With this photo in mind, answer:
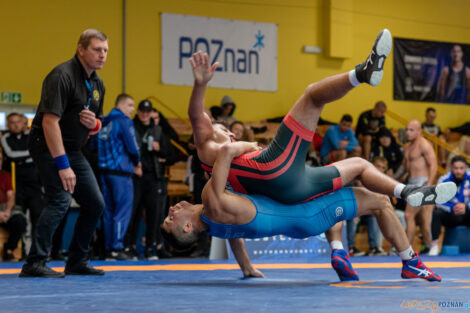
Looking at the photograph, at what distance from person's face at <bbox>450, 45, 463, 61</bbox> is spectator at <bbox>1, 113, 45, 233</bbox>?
844 centimetres

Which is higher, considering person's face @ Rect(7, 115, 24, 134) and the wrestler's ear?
person's face @ Rect(7, 115, 24, 134)

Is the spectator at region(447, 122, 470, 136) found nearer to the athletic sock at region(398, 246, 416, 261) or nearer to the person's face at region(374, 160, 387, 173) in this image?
the person's face at region(374, 160, 387, 173)

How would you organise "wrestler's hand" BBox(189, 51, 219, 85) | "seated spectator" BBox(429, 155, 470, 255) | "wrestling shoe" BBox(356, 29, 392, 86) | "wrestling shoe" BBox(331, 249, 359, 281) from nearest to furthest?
"wrestling shoe" BBox(356, 29, 392, 86) → "wrestler's hand" BBox(189, 51, 219, 85) → "wrestling shoe" BBox(331, 249, 359, 281) → "seated spectator" BBox(429, 155, 470, 255)

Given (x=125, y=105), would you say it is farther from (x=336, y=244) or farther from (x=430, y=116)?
(x=430, y=116)

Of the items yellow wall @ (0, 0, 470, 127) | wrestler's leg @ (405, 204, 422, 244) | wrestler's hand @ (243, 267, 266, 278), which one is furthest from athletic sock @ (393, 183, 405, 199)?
yellow wall @ (0, 0, 470, 127)

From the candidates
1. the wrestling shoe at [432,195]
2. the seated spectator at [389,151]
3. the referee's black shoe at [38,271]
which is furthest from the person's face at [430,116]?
the referee's black shoe at [38,271]

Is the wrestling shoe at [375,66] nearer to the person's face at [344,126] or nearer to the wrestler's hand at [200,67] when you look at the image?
the wrestler's hand at [200,67]

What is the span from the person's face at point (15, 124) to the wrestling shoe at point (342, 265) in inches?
177

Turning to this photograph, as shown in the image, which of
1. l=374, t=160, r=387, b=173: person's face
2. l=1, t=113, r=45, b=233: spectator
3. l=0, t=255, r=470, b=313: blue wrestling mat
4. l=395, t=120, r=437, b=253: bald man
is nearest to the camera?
l=0, t=255, r=470, b=313: blue wrestling mat

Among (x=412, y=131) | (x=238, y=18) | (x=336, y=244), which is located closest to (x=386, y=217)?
(x=336, y=244)

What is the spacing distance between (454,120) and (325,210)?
9.67 m

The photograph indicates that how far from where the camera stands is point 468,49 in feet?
43.9

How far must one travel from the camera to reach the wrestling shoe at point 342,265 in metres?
4.27

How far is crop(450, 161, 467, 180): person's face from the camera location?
332 inches
